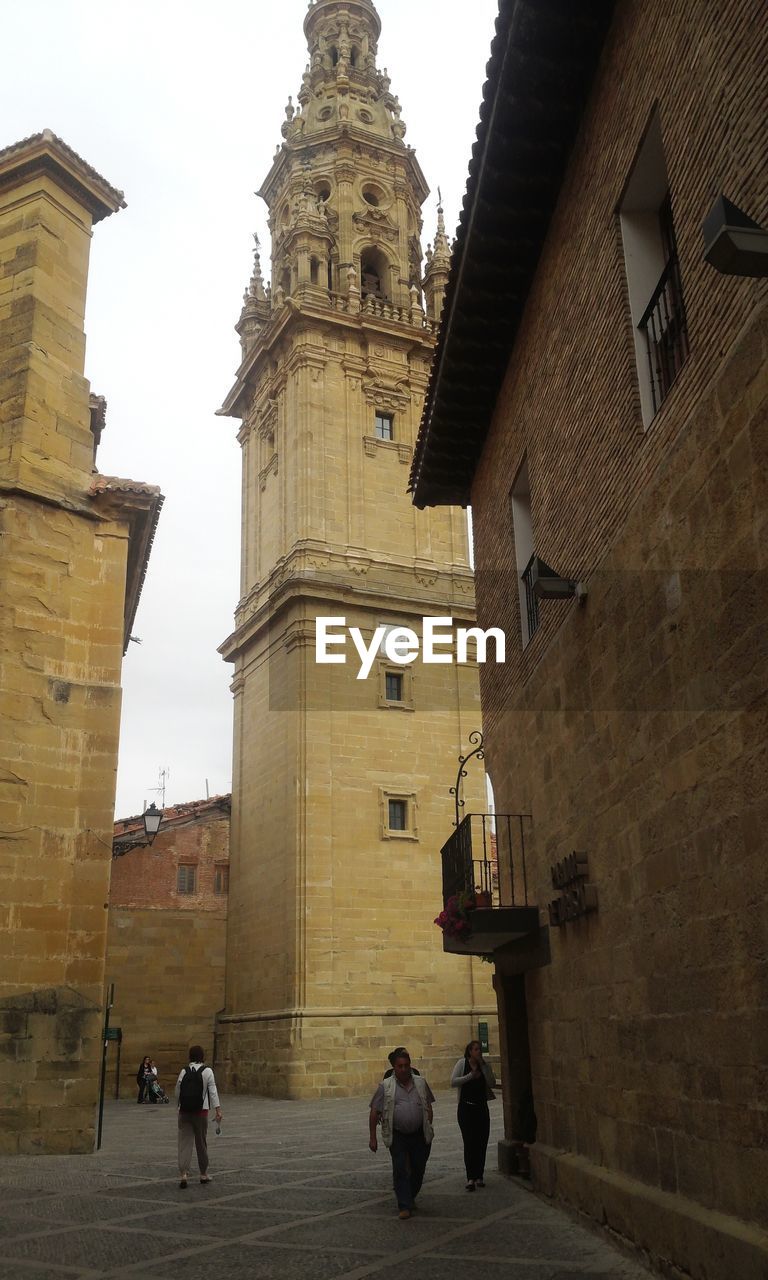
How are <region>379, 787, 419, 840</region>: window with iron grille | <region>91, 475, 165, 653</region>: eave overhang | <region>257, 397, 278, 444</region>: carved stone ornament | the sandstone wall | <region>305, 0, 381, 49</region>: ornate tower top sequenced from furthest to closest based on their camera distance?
<region>305, 0, 381, 49</region>: ornate tower top
<region>257, 397, 278, 444</region>: carved stone ornament
<region>379, 787, 419, 840</region>: window with iron grille
<region>91, 475, 165, 653</region>: eave overhang
the sandstone wall

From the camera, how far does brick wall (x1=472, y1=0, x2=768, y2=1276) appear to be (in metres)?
5.16

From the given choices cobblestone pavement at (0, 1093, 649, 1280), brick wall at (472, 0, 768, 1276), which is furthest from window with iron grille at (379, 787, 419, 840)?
brick wall at (472, 0, 768, 1276)

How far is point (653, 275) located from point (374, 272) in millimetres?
30653

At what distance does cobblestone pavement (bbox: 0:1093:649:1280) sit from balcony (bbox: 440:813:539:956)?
7.06ft

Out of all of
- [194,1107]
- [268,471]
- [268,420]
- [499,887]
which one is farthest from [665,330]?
[268,420]

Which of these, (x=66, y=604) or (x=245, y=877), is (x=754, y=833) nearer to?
(x=66, y=604)

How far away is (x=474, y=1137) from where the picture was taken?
10023 mm

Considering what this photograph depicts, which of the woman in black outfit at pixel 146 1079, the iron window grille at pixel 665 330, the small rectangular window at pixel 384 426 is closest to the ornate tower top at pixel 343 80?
the small rectangular window at pixel 384 426

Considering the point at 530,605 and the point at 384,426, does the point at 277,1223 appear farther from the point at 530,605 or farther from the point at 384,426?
the point at 384,426

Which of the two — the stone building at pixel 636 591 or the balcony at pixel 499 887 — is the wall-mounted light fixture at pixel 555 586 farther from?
the balcony at pixel 499 887

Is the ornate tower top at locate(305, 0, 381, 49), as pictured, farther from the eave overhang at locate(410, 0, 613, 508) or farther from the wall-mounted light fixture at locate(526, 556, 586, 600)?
the wall-mounted light fixture at locate(526, 556, 586, 600)

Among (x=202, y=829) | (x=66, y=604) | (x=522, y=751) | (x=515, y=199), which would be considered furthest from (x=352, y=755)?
(x=515, y=199)

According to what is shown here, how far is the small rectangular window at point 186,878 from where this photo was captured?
3138 centimetres

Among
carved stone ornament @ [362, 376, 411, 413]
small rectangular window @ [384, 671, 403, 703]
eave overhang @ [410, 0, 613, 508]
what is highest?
carved stone ornament @ [362, 376, 411, 413]
